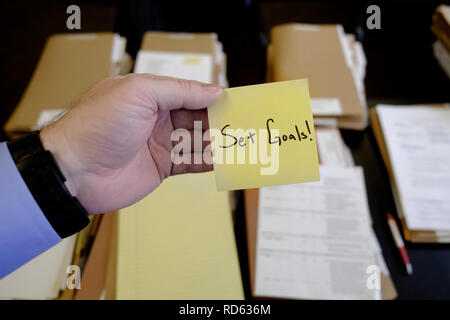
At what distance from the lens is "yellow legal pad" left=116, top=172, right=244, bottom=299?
655 mm

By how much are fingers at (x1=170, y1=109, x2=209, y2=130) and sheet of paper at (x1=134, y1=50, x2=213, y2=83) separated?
16.3 inches

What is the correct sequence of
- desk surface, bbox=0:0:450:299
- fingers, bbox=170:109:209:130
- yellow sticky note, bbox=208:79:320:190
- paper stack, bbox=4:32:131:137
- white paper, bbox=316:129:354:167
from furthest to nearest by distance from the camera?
1. paper stack, bbox=4:32:131:137
2. white paper, bbox=316:129:354:167
3. desk surface, bbox=0:0:450:299
4. fingers, bbox=170:109:209:130
5. yellow sticky note, bbox=208:79:320:190

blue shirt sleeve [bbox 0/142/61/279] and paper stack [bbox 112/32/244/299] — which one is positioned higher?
blue shirt sleeve [bbox 0/142/61/279]

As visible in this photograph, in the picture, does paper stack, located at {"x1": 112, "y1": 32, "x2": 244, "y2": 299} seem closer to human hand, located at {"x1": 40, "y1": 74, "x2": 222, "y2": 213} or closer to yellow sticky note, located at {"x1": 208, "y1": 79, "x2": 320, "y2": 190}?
human hand, located at {"x1": 40, "y1": 74, "x2": 222, "y2": 213}

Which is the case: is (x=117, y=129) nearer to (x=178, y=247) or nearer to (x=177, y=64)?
(x=178, y=247)

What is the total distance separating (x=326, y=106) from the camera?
93cm

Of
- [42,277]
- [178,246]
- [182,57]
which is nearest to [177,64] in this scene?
[182,57]

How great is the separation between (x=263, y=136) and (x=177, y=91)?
17cm

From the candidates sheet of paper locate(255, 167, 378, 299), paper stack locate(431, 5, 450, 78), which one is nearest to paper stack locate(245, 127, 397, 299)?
sheet of paper locate(255, 167, 378, 299)

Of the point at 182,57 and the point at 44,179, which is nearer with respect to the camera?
the point at 44,179

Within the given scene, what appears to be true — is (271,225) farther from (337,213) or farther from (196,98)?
(196,98)

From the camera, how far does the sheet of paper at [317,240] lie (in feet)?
2.22

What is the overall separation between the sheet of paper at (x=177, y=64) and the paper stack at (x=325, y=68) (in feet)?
0.80

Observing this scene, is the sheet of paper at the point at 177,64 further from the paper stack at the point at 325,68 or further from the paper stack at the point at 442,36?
the paper stack at the point at 442,36
